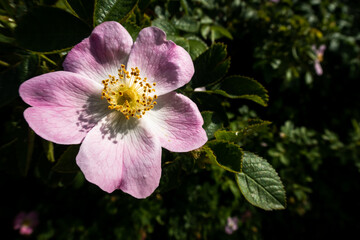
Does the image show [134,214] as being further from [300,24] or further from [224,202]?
[300,24]

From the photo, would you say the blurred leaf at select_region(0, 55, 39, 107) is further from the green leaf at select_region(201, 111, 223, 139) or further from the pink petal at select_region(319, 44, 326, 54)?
the pink petal at select_region(319, 44, 326, 54)

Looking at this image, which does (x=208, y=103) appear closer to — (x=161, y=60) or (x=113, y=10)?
(x=161, y=60)

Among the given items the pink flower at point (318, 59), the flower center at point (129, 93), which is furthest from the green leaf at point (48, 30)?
the pink flower at point (318, 59)

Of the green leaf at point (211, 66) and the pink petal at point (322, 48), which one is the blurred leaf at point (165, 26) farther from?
the pink petal at point (322, 48)

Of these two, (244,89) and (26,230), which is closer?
(244,89)

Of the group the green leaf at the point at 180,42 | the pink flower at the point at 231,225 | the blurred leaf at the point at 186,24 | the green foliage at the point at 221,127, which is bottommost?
the pink flower at the point at 231,225

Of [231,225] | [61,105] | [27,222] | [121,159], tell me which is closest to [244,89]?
[121,159]
